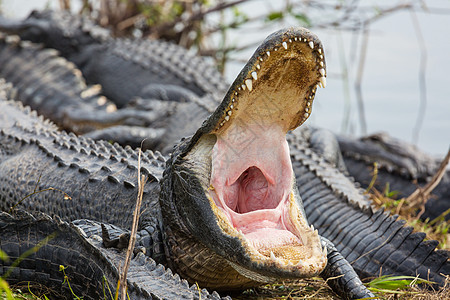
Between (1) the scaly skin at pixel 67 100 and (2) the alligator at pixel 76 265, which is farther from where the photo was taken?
(1) the scaly skin at pixel 67 100

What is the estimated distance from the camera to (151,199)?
2631 mm

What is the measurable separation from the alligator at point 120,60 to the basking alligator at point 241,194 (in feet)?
10.8

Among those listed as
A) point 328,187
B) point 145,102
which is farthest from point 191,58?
point 328,187

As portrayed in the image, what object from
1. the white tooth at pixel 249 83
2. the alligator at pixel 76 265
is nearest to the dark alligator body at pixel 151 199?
the alligator at pixel 76 265

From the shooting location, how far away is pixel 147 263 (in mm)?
2129

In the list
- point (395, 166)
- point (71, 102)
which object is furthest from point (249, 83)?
point (71, 102)

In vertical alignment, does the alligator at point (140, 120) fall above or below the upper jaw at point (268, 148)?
below

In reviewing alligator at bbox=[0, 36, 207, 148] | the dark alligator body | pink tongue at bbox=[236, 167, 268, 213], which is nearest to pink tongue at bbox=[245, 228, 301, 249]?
pink tongue at bbox=[236, 167, 268, 213]

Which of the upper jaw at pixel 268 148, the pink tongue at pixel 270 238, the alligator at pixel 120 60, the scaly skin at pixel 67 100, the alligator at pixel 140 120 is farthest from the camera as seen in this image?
the alligator at pixel 120 60

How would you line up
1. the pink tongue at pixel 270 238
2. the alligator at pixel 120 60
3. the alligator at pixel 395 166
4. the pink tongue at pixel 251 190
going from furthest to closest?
1. the alligator at pixel 120 60
2. the alligator at pixel 395 166
3. the pink tongue at pixel 251 190
4. the pink tongue at pixel 270 238

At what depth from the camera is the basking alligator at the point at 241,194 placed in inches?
78.0

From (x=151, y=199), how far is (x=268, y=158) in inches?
24.6

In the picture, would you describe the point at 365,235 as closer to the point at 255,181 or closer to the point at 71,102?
the point at 255,181

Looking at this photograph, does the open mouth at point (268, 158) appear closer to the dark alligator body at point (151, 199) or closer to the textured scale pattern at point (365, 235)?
the dark alligator body at point (151, 199)
